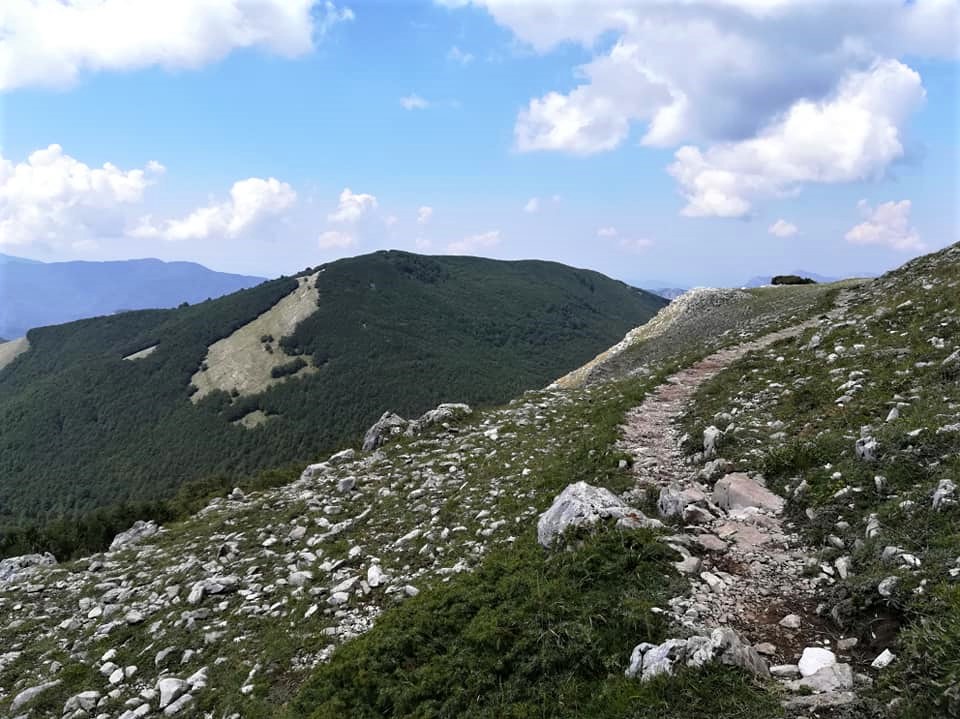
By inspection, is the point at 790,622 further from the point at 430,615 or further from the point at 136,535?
the point at 136,535

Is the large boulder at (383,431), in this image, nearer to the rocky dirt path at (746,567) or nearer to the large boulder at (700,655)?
the rocky dirt path at (746,567)

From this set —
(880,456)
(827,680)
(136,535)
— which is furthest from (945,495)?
(136,535)

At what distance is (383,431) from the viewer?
21500mm

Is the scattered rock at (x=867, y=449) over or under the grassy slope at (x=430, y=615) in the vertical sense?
over

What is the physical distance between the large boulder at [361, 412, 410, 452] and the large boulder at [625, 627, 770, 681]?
15458 millimetres

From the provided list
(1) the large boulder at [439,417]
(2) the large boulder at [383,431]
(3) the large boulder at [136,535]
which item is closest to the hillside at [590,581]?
(3) the large boulder at [136,535]

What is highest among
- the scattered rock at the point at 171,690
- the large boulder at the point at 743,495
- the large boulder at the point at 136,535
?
the large boulder at the point at 743,495

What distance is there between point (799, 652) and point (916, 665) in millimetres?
1208

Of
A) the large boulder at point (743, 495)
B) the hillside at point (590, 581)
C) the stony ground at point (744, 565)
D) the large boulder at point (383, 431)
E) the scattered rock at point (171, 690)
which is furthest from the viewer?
the large boulder at point (383, 431)

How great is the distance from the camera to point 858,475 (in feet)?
29.2

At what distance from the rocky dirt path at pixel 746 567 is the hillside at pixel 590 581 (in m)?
0.04

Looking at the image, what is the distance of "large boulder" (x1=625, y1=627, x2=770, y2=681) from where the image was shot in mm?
5895

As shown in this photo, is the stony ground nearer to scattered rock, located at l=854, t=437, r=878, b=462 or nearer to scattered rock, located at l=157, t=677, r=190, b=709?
scattered rock, located at l=854, t=437, r=878, b=462

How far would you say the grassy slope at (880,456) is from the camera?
Result: 5504 mm
